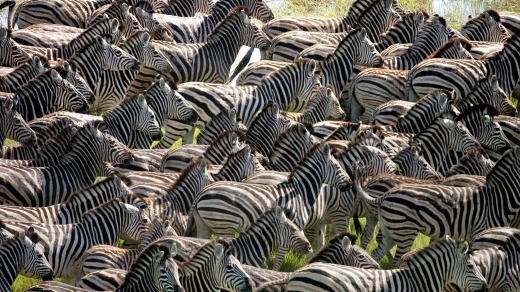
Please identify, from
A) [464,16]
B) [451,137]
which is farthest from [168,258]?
[464,16]

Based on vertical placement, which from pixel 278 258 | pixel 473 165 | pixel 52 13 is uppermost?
pixel 473 165

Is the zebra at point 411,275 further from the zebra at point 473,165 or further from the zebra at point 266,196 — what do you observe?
the zebra at point 473,165

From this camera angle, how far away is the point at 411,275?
12.6 metres

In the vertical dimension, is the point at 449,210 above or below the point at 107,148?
above

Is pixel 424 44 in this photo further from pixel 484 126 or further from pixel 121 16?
pixel 121 16

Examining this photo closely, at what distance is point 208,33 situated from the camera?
2244 cm

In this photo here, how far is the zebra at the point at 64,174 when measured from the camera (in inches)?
593

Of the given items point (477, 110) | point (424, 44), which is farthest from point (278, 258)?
point (424, 44)

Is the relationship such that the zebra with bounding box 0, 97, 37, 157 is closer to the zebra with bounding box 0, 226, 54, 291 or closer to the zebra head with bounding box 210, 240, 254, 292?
the zebra with bounding box 0, 226, 54, 291

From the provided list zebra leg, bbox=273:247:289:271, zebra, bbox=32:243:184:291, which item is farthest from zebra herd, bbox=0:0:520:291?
zebra leg, bbox=273:247:289:271

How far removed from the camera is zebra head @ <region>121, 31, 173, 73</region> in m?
19.7

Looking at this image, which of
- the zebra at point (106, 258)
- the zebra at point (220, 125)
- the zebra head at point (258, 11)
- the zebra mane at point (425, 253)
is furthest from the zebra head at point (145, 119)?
the zebra head at point (258, 11)

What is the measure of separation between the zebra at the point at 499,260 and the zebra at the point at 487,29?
916cm

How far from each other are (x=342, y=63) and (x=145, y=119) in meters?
3.89
